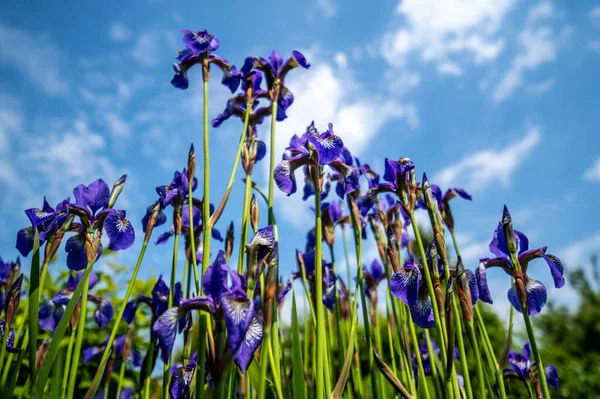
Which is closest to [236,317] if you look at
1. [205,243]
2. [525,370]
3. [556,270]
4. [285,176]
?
[205,243]

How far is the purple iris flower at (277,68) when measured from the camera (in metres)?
2.79

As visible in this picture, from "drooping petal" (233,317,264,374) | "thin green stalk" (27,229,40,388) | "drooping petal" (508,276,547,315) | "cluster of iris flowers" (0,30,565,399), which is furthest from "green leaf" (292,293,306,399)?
"drooping petal" (508,276,547,315)

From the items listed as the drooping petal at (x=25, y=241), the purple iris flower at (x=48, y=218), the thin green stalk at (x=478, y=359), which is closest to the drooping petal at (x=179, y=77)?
the purple iris flower at (x=48, y=218)

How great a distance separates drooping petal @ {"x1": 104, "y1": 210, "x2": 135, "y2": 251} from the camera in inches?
85.7

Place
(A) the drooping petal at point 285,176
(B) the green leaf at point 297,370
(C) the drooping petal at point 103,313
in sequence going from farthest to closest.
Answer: (C) the drooping petal at point 103,313 → (A) the drooping petal at point 285,176 → (B) the green leaf at point 297,370

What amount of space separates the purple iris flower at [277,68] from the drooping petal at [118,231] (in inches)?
47.9

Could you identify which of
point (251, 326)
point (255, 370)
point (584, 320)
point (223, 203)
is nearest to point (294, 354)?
point (255, 370)

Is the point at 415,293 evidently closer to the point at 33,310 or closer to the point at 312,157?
the point at 312,157

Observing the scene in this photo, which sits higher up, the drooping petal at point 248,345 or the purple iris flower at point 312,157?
the purple iris flower at point 312,157

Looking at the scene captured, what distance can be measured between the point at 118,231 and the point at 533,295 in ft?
6.97

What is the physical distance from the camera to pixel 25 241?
2.64 meters

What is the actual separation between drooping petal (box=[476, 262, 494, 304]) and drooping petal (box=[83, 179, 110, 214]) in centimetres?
193

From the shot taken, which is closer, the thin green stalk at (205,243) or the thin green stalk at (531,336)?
the thin green stalk at (205,243)

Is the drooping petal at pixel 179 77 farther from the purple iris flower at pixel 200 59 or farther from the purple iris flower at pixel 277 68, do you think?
the purple iris flower at pixel 277 68
